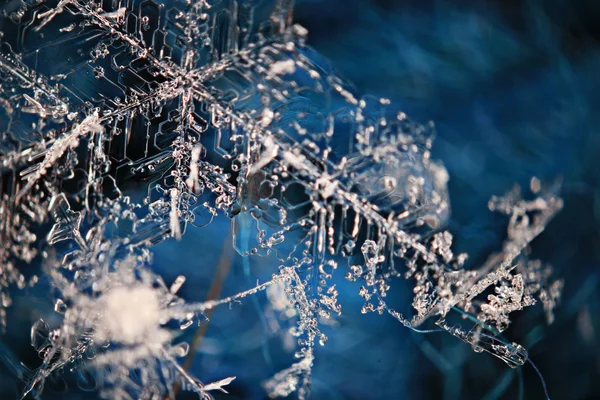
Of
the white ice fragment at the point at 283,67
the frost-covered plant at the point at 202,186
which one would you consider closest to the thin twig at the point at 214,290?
the frost-covered plant at the point at 202,186

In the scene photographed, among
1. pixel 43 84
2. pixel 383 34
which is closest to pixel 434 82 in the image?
pixel 383 34

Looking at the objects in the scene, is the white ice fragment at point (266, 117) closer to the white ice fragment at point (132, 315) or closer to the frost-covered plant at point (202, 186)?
the frost-covered plant at point (202, 186)

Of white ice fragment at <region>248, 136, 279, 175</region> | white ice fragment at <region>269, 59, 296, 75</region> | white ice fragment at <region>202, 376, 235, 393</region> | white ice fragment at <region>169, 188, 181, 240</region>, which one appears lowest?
white ice fragment at <region>202, 376, 235, 393</region>

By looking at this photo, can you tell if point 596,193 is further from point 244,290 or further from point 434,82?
point 244,290

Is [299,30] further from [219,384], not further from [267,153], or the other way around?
[219,384]

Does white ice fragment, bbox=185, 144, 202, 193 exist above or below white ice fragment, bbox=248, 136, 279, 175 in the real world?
below

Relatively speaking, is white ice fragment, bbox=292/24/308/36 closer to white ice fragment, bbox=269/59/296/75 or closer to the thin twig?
white ice fragment, bbox=269/59/296/75

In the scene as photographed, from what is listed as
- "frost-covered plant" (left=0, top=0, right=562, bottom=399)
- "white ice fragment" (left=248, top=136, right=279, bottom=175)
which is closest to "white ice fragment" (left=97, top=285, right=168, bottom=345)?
"frost-covered plant" (left=0, top=0, right=562, bottom=399)

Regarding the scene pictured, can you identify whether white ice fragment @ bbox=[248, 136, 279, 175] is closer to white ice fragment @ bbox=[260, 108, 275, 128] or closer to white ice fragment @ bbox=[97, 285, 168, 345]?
white ice fragment @ bbox=[260, 108, 275, 128]
